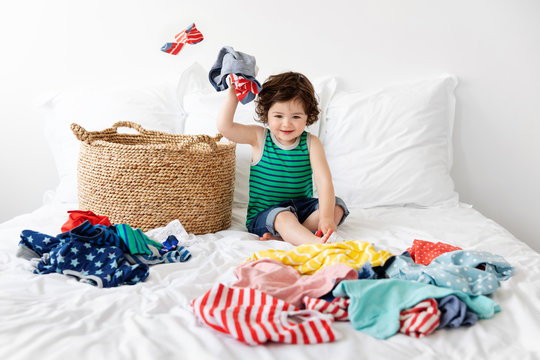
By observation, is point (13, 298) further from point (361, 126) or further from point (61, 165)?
point (361, 126)

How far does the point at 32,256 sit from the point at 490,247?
1195 mm

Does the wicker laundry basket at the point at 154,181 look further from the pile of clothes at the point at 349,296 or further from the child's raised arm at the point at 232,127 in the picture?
the pile of clothes at the point at 349,296

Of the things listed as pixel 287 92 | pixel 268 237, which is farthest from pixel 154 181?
pixel 287 92

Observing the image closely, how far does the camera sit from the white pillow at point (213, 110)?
1854 millimetres

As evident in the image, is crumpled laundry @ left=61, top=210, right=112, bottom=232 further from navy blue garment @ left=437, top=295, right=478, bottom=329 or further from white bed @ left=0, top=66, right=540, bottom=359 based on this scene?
navy blue garment @ left=437, top=295, right=478, bottom=329

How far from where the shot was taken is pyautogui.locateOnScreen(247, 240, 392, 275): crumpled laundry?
1039 mm

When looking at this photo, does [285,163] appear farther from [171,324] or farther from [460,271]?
[171,324]

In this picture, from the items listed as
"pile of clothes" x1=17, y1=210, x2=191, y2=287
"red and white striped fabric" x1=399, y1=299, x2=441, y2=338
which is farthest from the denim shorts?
"red and white striped fabric" x1=399, y1=299, x2=441, y2=338

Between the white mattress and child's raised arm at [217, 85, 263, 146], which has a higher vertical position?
child's raised arm at [217, 85, 263, 146]

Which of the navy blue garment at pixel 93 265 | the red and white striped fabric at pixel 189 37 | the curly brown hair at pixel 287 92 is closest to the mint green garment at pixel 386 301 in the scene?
the navy blue garment at pixel 93 265

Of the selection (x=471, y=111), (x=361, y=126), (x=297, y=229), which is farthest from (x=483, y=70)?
(x=297, y=229)

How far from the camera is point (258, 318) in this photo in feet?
2.60

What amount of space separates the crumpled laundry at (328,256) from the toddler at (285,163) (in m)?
0.32

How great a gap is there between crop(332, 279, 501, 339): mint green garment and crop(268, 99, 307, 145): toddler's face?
77 cm
